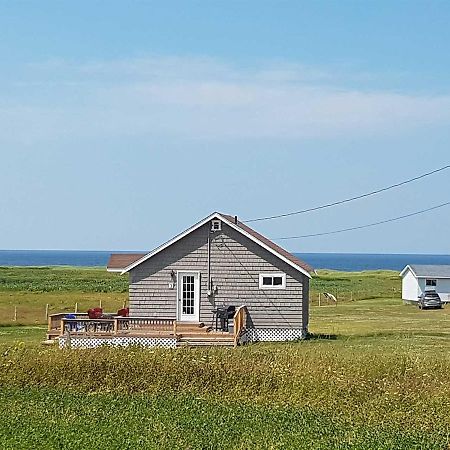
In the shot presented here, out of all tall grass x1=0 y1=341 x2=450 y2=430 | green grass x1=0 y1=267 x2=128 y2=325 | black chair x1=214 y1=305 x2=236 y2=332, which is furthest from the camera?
green grass x1=0 y1=267 x2=128 y2=325

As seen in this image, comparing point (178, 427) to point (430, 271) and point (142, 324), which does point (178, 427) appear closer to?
point (142, 324)

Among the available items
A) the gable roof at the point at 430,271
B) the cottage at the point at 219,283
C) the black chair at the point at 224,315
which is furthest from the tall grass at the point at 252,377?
the gable roof at the point at 430,271

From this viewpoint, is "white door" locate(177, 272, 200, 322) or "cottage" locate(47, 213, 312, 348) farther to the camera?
"white door" locate(177, 272, 200, 322)

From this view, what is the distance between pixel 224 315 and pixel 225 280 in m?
1.51

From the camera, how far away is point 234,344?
31.4 metres

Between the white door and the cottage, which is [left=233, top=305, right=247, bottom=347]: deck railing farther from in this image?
the white door

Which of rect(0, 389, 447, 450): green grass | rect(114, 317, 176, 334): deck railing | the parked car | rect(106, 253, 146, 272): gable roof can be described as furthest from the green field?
the parked car

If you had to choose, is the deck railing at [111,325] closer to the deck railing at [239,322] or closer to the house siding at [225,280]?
the house siding at [225,280]

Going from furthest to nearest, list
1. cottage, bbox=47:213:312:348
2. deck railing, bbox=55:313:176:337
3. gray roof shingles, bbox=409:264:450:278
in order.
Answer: gray roof shingles, bbox=409:264:450:278 < cottage, bbox=47:213:312:348 < deck railing, bbox=55:313:176:337

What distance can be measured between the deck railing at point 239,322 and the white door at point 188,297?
5.80ft

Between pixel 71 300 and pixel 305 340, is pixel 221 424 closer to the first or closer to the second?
pixel 305 340

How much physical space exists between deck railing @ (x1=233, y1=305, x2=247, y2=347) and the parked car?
29.4 meters

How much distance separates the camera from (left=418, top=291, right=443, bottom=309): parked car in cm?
6094

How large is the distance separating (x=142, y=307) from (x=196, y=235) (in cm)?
336
